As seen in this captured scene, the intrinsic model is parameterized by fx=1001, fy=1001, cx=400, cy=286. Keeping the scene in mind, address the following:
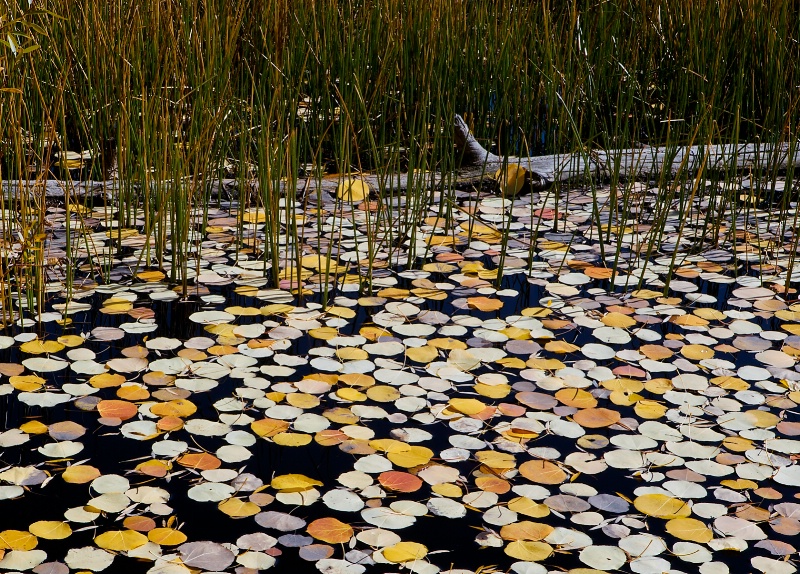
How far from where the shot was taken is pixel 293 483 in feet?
5.64

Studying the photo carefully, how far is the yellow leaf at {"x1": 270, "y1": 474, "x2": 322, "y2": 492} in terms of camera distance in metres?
1.70

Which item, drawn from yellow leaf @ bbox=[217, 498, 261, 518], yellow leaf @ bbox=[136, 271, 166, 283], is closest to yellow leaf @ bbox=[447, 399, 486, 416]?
yellow leaf @ bbox=[217, 498, 261, 518]

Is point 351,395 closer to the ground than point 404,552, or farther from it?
farther from it

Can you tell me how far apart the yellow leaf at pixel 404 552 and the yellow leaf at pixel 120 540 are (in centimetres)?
38

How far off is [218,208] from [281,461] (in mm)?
1607

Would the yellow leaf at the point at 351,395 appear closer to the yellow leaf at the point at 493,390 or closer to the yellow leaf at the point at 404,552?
the yellow leaf at the point at 493,390

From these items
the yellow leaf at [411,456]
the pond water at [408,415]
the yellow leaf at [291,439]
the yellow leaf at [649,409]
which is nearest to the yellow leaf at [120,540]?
the pond water at [408,415]

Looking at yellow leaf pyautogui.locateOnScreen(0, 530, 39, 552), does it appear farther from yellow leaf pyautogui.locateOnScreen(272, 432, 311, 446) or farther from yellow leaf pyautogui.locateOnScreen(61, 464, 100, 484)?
yellow leaf pyautogui.locateOnScreen(272, 432, 311, 446)

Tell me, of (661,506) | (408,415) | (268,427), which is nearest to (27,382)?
(268,427)

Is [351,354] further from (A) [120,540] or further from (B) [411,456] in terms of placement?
(A) [120,540]

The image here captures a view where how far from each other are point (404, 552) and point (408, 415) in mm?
452

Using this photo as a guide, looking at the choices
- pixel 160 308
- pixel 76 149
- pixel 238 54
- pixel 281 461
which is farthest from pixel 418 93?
pixel 281 461

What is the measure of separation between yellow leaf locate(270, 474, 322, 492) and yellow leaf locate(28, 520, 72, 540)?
1.12 feet

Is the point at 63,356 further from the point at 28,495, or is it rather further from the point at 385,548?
the point at 385,548
